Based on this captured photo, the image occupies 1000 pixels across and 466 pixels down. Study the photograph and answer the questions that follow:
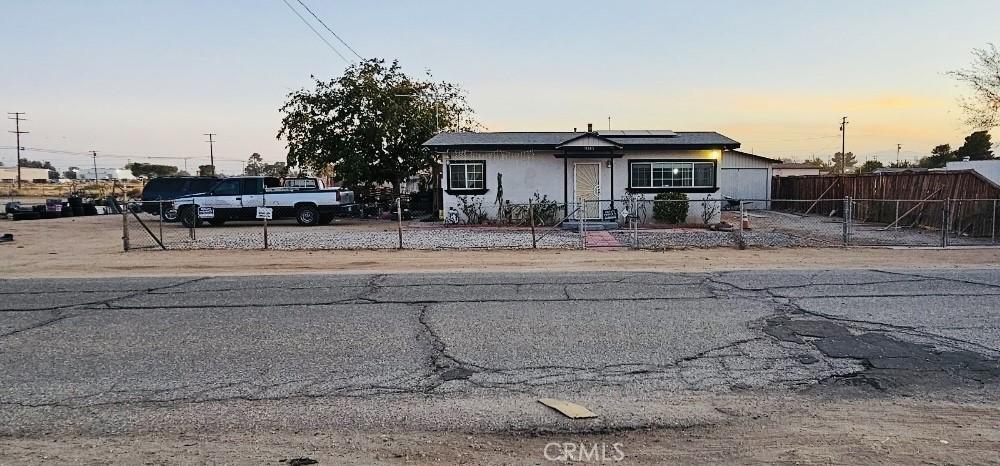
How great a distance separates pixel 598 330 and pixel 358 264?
7.75 meters

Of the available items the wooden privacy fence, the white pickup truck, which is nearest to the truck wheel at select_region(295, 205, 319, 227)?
the white pickup truck

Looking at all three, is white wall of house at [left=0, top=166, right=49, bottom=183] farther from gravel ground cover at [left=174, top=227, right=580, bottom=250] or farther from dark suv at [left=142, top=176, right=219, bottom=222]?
gravel ground cover at [left=174, top=227, right=580, bottom=250]

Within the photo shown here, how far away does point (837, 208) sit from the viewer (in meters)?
30.2

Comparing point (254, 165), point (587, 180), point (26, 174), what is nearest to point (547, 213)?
point (587, 180)

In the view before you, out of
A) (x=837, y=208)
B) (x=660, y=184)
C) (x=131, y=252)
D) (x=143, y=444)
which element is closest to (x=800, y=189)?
(x=837, y=208)

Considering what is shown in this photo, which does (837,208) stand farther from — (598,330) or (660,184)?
(598,330)

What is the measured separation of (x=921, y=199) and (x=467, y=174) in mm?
15368

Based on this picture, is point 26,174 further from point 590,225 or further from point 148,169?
point 590,225

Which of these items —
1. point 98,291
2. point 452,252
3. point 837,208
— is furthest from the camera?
point 837,208

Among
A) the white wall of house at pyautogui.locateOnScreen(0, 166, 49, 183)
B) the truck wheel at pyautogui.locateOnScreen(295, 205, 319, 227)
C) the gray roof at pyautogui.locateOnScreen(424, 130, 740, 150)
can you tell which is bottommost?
the truck wheel at pyautogui.locateOnScreen(295, 205, 319, 227)

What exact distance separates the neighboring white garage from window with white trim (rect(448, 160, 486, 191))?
72.4ft

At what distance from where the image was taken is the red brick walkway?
1711 centimetres

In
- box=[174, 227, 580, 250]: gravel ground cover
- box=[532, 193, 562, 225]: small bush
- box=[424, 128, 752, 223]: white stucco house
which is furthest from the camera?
box=[424, 128, 752, 223]: white stucco house

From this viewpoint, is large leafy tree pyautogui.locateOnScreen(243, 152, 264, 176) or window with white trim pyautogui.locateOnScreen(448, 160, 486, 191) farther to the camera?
large leafy tree pyautogui.locateOnScreen(243, 152, 264, 176)
